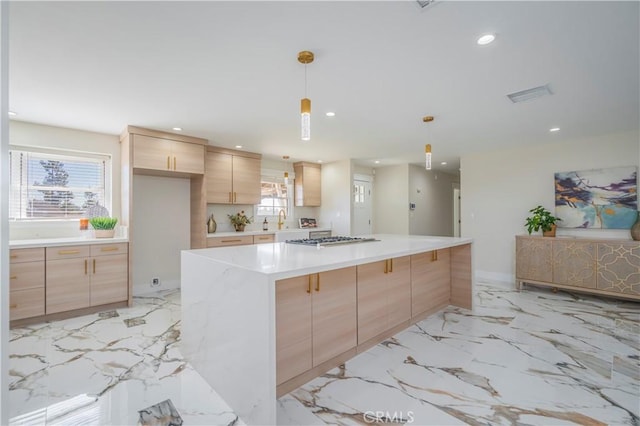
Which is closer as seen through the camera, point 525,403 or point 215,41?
point 525,403

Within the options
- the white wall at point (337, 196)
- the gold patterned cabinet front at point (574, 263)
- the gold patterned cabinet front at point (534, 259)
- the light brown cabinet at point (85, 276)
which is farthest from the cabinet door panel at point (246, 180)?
the gold patterned cabinet front at point (574, 263)

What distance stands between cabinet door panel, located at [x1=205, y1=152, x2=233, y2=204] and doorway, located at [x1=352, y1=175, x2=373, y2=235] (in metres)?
2.84

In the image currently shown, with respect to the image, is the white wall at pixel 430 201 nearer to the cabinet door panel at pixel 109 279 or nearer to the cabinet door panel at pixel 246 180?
the cabinet door panel at pixel 246 180

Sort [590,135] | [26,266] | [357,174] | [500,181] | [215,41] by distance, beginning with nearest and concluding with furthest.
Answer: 1. [215,41]
2. [26,266]
3. [590,135]
4. [500,181]
5. [357,174]

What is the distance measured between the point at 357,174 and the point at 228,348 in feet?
17.7

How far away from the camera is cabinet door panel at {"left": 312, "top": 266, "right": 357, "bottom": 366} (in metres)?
2.05

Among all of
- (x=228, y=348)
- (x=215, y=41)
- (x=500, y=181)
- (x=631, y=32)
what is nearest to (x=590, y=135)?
(x=500, y=181)

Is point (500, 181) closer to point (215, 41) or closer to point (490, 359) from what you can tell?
point (490, 359)

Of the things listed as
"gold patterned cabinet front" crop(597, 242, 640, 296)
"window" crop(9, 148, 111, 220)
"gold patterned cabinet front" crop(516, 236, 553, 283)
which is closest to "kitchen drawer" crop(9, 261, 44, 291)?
"window" crop(9, 148, 111, 220)

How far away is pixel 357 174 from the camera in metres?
6.71

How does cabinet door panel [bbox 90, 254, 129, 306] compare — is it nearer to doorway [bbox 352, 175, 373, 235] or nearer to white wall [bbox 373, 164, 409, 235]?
doorway [bbox 352, 175, 373, 235]

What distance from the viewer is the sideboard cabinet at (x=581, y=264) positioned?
11.8ft

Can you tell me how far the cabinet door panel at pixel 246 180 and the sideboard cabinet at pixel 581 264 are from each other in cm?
426

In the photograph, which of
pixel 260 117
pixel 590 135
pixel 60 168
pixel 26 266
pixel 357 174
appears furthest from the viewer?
pixel 357 174
